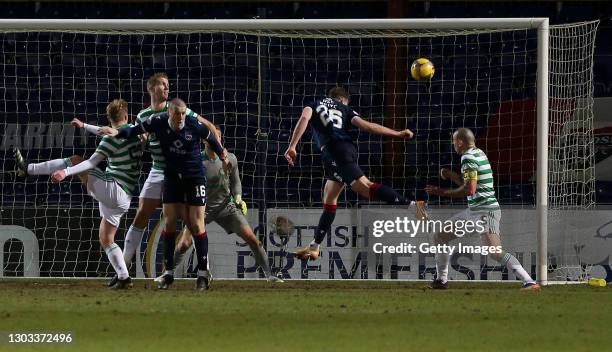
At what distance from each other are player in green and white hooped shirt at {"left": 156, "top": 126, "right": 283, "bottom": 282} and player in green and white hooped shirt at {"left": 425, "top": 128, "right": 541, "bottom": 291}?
1884mm

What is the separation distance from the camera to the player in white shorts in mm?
12188

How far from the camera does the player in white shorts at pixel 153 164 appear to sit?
12188 mm

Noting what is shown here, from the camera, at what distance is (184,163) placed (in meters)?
11.6

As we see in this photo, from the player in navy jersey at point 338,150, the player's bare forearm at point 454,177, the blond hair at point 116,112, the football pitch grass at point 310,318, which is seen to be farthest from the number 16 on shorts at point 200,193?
the player's bare forearm at point 454,177

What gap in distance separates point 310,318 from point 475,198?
3.77 m

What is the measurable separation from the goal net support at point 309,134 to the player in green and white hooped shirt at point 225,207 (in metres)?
1.52

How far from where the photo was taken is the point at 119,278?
1214cm

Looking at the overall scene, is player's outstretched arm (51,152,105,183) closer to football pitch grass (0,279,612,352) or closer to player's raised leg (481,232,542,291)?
football pitch grass (0,279,612,352)

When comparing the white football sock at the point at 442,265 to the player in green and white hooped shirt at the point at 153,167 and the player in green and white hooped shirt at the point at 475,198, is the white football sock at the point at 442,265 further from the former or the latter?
the player in green and white hooped shirt at the point at 153,167

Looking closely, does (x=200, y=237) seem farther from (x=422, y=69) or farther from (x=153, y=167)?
(x=422, y=69)

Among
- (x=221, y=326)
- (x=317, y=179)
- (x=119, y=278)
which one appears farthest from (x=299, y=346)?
(x=317, y=179)

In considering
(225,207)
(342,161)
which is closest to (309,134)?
(225,207)

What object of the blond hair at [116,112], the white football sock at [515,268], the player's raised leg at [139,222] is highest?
the blond hair at [116,112]

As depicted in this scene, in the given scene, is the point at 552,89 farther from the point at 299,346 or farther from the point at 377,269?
the point at 299,346
